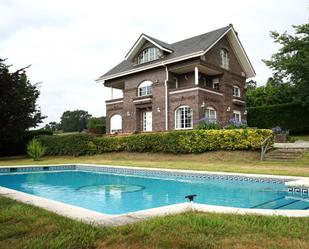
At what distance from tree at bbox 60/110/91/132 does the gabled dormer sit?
7327 centimetres

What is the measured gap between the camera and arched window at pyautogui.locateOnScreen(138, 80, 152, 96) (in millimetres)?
28666

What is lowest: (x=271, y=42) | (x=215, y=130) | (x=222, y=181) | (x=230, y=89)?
(x=222, y=181)

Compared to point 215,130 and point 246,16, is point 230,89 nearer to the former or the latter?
point 215,130

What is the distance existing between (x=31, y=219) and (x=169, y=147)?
53.2ft

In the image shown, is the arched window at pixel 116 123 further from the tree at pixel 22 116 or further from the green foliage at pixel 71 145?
the tree at pixel 22 116

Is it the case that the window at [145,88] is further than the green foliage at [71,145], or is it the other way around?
the window at [145,88]

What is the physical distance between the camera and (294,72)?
27031 mm

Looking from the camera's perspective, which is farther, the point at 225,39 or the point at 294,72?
the point at 225,39

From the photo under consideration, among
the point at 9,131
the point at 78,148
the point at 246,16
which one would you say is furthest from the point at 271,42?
the point at 9,131

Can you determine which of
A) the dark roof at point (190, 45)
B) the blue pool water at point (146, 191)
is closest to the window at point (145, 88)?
the dark roof at point (190, 45)

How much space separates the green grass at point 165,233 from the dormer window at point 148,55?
81.3 feet

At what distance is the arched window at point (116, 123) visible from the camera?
31344 mm

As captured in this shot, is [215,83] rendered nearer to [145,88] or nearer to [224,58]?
[224,58]

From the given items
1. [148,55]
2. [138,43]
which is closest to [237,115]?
[148,55]
